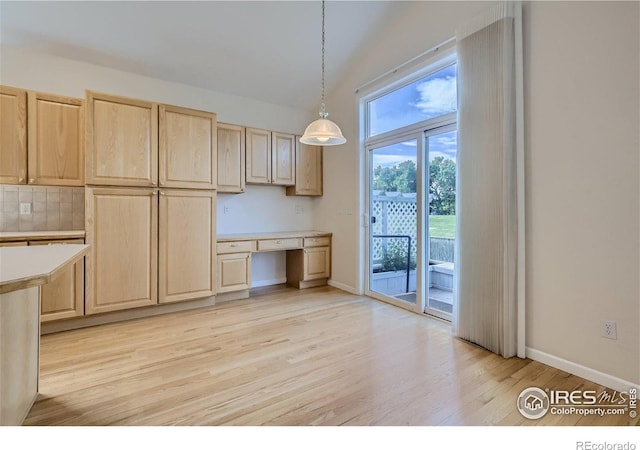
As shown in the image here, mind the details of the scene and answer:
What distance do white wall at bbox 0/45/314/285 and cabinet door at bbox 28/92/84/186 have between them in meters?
0.50

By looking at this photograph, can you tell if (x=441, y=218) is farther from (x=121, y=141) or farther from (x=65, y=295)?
(x=65, y=295)

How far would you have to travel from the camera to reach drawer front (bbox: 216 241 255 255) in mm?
3762

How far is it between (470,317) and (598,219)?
1211mm

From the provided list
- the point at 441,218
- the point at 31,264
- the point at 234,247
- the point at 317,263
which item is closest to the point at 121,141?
the point at 234,247

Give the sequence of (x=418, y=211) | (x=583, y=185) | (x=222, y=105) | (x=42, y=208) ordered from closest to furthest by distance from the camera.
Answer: (x=583, y=185) → (x=42, y=208) → (x=418, y=211) → (x=222, y=105)

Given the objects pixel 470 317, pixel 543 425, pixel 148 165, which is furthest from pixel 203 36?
pixel 543 425

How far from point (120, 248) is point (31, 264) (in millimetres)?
1998

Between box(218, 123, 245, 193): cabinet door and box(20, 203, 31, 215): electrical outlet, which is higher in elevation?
box(218, 123, 245, 193): cabinet door

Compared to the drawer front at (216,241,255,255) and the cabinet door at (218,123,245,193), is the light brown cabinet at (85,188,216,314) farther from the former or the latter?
the cabinet door at (218,123,245,193)

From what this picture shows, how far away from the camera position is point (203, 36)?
335 centimetres

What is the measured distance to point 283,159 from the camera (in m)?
4.51

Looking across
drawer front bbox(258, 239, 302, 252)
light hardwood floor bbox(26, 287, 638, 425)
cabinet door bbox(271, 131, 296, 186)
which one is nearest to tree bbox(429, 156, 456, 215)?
light hardwood floor bbox(26, 287, 638, 425)

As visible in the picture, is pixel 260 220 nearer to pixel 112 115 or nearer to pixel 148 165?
pixel 148 165

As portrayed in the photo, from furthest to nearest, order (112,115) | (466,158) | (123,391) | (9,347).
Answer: (112,115) → (466,158) → (123,391) → (9,347)
